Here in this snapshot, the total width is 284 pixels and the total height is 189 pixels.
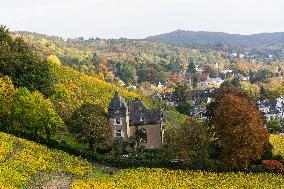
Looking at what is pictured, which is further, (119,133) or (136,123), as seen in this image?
(136,123)

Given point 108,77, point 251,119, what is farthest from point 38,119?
point 108,77

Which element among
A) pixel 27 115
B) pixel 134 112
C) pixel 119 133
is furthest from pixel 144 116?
pixel 27 115

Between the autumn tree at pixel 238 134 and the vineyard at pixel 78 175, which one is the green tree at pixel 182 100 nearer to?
the autumn tree at pixel 238 134

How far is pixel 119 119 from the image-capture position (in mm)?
69625

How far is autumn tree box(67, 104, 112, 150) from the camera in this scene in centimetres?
6250

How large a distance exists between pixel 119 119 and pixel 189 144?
13.2 meters

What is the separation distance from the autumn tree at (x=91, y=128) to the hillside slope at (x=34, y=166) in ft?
13.5

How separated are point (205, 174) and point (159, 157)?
7.26 metres

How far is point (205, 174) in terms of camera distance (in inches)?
2281

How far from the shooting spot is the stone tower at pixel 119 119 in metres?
69.4

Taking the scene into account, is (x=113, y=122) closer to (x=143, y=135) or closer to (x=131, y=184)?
(x=143, y=135)

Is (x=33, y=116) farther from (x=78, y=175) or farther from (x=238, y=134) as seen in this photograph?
(x=238, y=134)

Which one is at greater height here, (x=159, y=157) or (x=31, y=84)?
(x=31, y=84)

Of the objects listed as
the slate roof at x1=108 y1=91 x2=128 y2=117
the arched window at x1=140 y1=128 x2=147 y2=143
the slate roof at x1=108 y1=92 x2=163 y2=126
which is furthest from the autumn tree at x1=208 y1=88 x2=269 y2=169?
the slate roof at x1=108 y1=91 x2=128 y2=117
